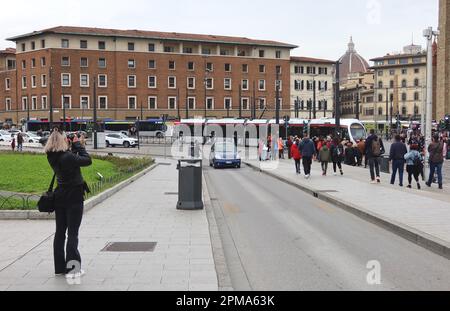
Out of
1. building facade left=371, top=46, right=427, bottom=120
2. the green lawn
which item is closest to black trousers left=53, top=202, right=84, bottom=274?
the green lawn

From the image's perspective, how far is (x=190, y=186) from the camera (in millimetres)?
14430

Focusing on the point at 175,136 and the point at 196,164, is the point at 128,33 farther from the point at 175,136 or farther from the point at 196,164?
the point at 196,164

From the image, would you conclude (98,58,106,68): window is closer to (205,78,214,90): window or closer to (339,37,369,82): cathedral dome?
(205,78,214,90): window

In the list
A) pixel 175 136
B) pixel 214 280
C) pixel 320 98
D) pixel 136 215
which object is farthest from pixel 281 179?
pixel 320 98

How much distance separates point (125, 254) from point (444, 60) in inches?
2736

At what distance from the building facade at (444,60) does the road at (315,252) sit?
5988 centimetres

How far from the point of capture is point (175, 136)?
228 ft

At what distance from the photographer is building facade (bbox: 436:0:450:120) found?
6938cm

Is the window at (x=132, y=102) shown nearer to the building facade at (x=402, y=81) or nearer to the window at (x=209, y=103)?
the window at (x=209, y=103)

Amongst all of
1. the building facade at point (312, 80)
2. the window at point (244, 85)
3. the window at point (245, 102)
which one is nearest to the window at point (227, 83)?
the window at point (244, 85)

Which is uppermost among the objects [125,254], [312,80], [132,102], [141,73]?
[141,73]

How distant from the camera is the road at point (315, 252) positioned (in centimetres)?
737

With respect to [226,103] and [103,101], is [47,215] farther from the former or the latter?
[226,103]

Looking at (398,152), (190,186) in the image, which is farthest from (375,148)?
(190,186)
